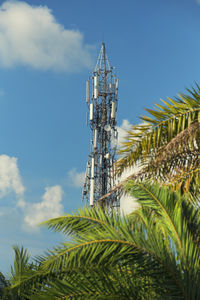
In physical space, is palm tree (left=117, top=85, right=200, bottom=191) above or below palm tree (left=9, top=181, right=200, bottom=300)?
above

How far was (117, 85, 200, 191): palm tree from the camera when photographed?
8680mm

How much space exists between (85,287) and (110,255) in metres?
0.54

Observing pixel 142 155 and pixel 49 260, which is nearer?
pixel 49 260

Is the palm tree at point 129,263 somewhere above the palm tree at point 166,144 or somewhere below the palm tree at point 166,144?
below

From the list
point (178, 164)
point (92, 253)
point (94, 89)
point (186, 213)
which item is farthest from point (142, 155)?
point (94, 89)

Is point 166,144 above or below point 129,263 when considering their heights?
above

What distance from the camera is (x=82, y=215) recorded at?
7074mm

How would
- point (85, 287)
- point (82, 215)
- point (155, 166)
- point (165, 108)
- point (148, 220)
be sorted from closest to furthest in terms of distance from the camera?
1. point (85, 287)
2. point (148, 220)
3. point (82, 215)
4. point (155, 166)
5. point (165, 108)

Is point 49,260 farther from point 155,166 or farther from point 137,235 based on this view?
point 155,166

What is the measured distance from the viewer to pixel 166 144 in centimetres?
905

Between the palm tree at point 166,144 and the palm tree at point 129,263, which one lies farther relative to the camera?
the palm tree at point 166,144

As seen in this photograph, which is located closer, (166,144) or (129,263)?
(129,263)

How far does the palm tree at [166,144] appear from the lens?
8680 millimetres

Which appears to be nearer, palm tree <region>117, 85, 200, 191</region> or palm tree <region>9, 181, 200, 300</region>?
palm tree <region>9, 181, 200, 300</region>
